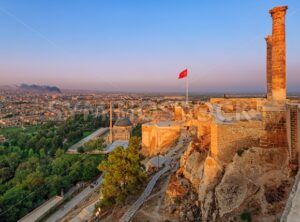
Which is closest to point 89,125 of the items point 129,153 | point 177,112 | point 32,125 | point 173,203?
point 32,125

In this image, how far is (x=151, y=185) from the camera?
14219 millimetres

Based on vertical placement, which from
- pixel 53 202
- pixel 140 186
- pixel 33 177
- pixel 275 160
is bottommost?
pixel 53 202

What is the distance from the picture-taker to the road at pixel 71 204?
1741 cm

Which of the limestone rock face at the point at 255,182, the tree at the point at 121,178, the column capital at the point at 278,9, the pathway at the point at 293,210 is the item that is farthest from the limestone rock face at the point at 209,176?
the column capital at the point at 278,9

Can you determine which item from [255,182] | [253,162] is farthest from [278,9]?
[255,182]

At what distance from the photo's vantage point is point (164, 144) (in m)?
21.6

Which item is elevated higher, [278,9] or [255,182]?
[278,9]

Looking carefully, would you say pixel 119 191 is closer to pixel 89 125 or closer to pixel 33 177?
pixel 33 177

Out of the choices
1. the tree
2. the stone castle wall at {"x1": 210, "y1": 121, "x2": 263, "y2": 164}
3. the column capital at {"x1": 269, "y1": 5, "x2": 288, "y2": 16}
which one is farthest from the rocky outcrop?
the column capital at {"x1": 269, "y1": 5, "x2": 288, "y2": 16}

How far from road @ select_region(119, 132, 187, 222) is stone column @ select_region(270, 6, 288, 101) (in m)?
7.36

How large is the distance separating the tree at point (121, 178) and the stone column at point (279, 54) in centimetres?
725

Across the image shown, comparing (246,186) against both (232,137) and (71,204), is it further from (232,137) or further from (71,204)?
(71,204)

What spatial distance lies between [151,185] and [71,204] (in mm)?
7954

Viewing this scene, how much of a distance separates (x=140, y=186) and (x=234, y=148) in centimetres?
615
